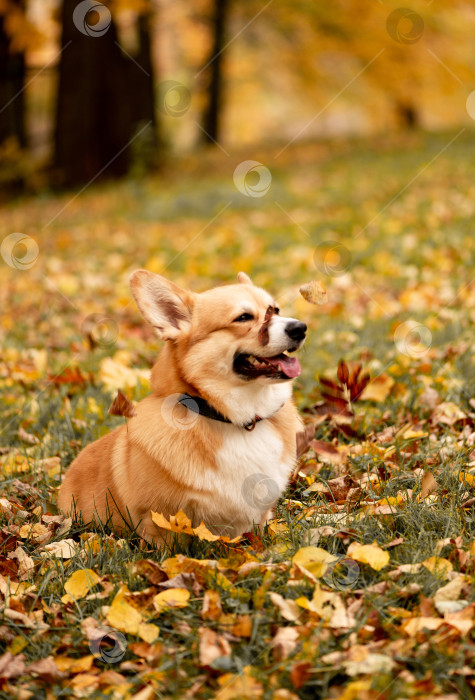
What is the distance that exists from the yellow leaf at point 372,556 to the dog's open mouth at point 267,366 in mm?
676

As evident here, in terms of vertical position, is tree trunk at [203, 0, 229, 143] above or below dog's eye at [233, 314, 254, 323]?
above

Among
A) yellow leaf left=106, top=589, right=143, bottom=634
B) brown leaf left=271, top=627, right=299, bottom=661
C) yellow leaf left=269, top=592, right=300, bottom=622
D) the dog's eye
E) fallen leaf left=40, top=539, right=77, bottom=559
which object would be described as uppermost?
the dog's eye

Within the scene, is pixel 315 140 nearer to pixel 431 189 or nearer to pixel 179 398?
pixel 431 189

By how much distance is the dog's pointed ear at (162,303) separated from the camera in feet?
8.88

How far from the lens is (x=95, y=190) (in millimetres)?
12508

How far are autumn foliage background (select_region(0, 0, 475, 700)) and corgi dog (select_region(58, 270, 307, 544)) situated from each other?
4.8 inches

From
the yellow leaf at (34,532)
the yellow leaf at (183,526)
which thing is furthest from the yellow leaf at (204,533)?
the yellow leaf at (34,532)

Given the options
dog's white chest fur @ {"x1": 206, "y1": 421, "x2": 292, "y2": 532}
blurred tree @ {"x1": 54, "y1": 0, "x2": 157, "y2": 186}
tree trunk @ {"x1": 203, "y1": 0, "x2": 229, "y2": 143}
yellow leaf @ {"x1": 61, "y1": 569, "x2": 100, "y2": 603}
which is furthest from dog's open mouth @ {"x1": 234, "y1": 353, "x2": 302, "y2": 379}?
tree trunk @ {"x1": 203, "y1": 0, "x2": 229, "y2": 143}

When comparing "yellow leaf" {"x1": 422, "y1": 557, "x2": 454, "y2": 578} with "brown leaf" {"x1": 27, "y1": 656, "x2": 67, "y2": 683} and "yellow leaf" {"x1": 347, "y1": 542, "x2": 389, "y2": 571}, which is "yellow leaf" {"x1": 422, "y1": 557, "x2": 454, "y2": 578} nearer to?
"yellow leaf" {"x1": 347, "y1": 542, "x2": 389, "y2": 571}

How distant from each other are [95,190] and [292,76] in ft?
40.0

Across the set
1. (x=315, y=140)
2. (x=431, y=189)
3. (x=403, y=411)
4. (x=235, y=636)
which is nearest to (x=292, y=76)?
(x=315, y=140)

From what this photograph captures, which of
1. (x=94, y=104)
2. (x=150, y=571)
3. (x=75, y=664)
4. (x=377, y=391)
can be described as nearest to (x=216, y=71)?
(x=94, y=104)

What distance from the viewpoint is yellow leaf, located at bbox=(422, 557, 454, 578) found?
7.20ft

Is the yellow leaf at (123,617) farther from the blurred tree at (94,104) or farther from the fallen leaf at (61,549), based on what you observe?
the blurred tree at (94,104)
